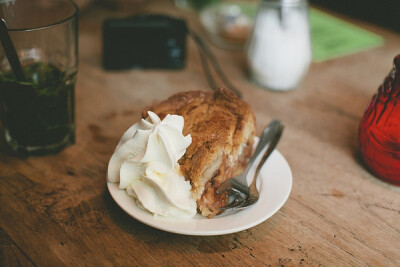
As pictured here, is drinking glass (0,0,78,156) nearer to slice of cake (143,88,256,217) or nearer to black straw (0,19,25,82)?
black straw (0,19,25,82)

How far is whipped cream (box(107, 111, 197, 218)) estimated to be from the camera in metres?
0.59

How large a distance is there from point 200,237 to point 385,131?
0.38 meters

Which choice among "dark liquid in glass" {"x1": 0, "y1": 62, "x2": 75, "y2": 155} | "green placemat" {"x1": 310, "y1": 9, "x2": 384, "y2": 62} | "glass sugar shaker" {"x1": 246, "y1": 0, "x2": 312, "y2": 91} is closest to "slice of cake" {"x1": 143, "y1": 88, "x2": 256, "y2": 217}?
"dark liquid in glass" {"x1": 0, "y1": 62, "x2": 75, "y2": 155}

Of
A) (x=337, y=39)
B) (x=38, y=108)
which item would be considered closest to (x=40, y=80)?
(x=38, y=108)

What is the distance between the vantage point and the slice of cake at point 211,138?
618 millimetres

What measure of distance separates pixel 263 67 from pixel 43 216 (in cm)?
65

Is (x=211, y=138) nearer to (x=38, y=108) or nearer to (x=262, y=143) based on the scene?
(x=262, y=143)

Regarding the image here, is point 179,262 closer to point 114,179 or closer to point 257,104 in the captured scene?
point 114,179

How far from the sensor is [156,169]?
0.61m

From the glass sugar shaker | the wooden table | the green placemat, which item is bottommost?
the wooden table

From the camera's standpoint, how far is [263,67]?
41.5 inches

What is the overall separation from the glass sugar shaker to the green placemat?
23 cm

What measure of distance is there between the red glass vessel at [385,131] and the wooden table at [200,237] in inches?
1.4

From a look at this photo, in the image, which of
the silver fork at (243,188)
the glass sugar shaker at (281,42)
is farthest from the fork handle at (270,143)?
the glass sugar shaker at (281,42)
